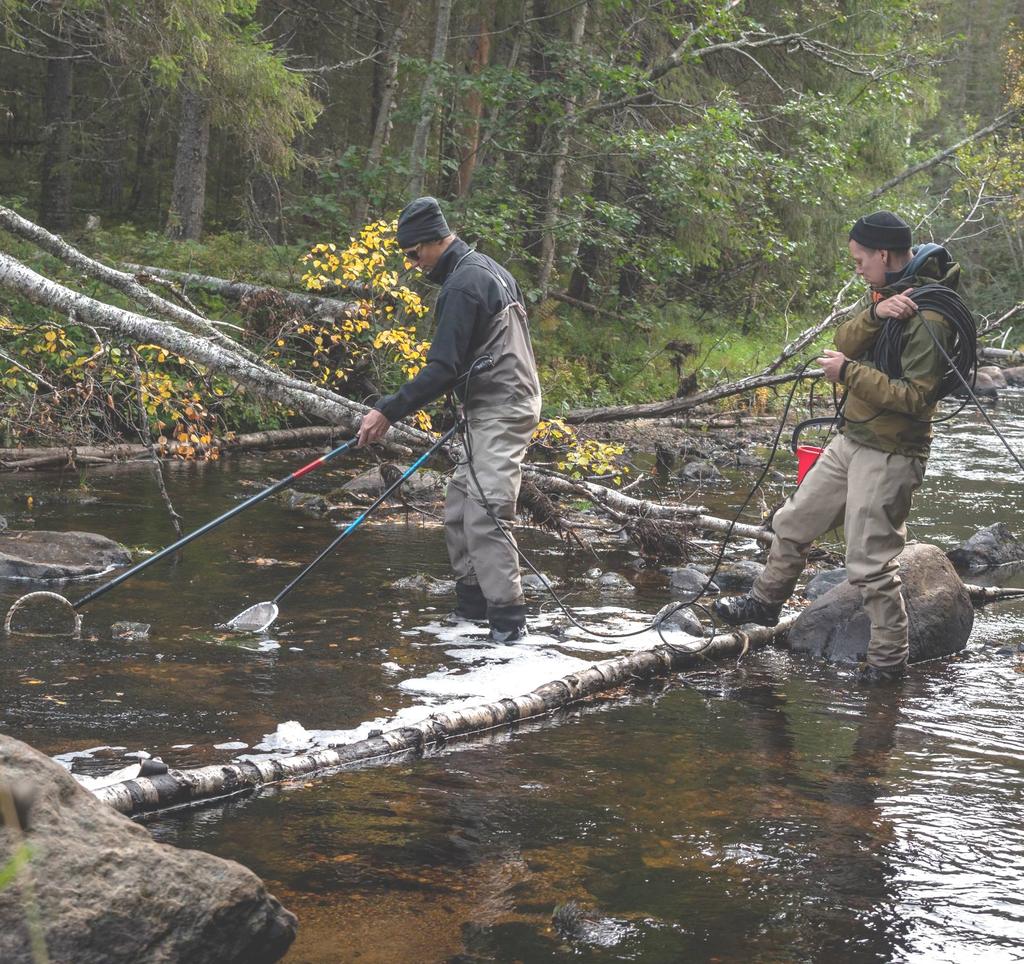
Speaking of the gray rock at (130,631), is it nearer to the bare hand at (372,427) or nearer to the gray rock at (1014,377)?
the bare hand at (372,427)

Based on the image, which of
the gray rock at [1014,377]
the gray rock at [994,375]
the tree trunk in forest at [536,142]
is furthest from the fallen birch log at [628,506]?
the gray rock at [1014,377]

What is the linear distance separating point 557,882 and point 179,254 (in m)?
15.5

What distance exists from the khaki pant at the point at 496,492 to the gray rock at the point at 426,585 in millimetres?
1399

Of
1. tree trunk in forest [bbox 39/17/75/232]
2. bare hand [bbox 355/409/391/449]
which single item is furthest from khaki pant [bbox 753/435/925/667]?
tree trunk in forest [bbox 39/17/75/232]

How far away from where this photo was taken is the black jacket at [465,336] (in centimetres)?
648

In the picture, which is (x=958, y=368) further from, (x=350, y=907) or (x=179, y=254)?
(x=179, y=254)

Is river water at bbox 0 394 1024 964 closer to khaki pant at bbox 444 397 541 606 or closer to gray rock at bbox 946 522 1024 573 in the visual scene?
khaki pant at bbox 444 397 541 606

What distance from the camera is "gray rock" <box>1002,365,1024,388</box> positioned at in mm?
33406

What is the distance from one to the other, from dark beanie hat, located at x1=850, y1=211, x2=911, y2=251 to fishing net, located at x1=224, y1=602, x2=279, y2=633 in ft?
12.7

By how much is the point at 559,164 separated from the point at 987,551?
10720 mm

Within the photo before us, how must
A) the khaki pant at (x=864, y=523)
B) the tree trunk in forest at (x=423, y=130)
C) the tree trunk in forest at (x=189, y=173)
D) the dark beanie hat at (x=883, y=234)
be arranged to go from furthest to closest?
the tree trunk in forest at (x=189, y=173)
the tree trunk in forest at (x=423, y=130)
the khaki pant at (x=864, y=523)
the dark beanie hat at (x=883, y=234)

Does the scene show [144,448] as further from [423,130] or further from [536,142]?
[536,142]

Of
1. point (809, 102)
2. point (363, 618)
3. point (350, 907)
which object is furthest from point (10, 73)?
point (350, 907)

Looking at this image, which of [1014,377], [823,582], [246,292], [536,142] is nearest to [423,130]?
[246,292]
